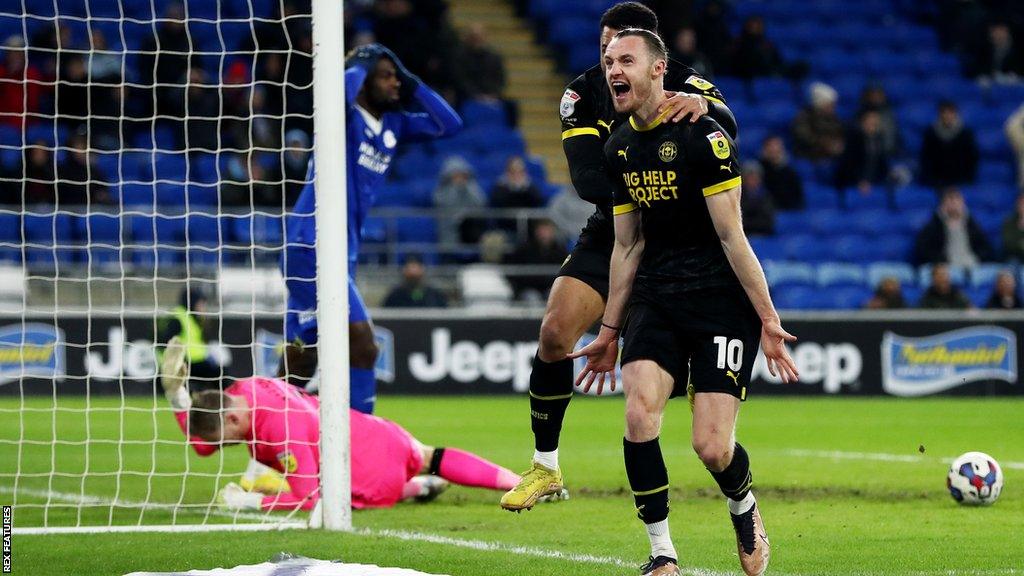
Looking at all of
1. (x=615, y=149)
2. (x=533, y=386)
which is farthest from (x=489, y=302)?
(x=615, y=149)

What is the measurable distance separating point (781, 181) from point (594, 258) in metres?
13.8

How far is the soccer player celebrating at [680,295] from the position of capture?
5891 mm

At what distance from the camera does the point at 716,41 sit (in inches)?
884

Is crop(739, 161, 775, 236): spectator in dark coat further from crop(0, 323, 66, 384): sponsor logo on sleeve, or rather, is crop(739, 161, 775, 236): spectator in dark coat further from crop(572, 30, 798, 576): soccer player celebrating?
crop(572, 30, 798, 576): soccer player celebrating

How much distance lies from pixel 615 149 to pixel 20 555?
10.7ft

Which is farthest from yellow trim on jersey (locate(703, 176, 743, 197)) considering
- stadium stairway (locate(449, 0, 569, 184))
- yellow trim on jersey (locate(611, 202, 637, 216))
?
stadium stairway (locate(449, 0, 569, 184))

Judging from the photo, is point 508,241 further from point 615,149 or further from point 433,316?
point 615,149

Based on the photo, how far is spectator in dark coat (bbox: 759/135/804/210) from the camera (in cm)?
2056

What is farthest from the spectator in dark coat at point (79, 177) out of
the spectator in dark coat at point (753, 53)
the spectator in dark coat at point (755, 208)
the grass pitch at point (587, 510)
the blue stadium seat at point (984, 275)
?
the blue stadium seat at point (984, 275)

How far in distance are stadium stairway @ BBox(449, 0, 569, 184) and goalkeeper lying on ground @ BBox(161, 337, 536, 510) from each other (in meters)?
14.2

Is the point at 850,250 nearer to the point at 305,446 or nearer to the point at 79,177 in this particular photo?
the point at 79,177

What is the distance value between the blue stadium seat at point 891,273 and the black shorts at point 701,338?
13.8 m

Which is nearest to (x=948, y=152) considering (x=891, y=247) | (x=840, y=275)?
(x=891, y=247)

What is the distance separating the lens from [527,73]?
24.0 m
